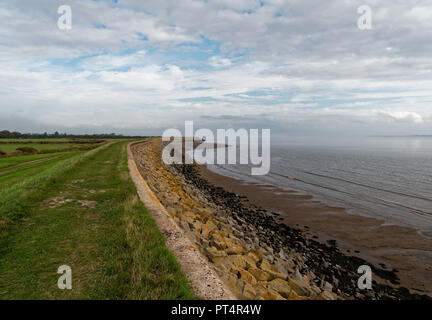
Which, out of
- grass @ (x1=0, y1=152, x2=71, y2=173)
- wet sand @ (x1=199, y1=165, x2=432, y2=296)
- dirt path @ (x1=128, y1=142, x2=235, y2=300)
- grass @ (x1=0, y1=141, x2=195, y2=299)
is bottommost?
wet sand @ (x1=199, y1=165, x2=432, y2=296)

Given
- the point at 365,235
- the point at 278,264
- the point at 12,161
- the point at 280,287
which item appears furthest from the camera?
the point at 12,161

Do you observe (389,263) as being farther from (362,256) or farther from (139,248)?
(139,248)

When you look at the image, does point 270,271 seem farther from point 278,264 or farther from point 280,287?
point 278,264

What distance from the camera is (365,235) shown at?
11.8 m

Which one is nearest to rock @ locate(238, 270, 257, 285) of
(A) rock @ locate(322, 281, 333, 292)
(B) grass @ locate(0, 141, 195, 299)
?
(B) grass @ locate(0, 141, 195, 299)

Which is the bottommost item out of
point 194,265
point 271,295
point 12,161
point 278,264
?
point 278,264

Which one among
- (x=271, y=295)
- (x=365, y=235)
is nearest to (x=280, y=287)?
(x=271, y=295)

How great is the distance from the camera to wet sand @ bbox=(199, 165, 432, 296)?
884 centimetres

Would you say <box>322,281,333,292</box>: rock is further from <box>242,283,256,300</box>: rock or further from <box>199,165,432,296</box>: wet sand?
<box>242,283,256,300</box>: rock

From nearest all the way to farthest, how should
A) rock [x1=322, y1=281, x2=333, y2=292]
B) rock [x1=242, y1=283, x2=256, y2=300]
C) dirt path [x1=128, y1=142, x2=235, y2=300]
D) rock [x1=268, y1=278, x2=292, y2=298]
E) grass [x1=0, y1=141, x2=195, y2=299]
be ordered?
grass [x1=0, y1=141, x2=195, y2=299] → dirt path [x1=128, y1=142, x2=235, y2=300] → rock [x1=242, y1=283, x2=256, y2=300] → rock [x1=268, y1=278, x2=292, y2=298] → rock [x1=322, y1=281, x2=333, y2=292]

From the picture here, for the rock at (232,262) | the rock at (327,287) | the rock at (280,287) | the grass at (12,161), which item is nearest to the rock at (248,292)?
the rock at (232,262)

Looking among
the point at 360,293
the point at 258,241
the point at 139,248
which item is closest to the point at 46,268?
the point at 139,248

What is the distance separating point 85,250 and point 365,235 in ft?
42.6

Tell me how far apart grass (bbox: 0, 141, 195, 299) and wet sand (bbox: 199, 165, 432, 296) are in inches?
358
